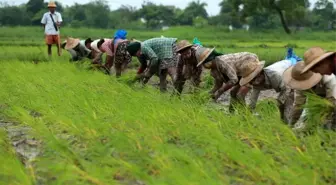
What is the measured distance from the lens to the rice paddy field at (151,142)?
2.48 metres

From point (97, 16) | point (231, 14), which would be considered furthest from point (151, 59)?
point (97, 16)

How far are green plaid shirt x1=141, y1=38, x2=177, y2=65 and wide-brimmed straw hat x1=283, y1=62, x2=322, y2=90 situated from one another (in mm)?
2376

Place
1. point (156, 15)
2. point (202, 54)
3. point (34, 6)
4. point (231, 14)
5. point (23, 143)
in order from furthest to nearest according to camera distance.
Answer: point (156, 15) < point (34, 6) < point (231, 14) < point (202, 54) < point (23, 143)

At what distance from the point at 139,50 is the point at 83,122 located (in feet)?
8.89

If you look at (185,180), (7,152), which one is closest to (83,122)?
(7,152)

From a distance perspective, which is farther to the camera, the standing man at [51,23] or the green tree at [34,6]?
the green tree at [34,6]

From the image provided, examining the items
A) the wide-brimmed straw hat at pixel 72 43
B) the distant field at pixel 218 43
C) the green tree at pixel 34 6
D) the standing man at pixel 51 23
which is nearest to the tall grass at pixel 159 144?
the wide-brimmed straw hat at pixel 72 43

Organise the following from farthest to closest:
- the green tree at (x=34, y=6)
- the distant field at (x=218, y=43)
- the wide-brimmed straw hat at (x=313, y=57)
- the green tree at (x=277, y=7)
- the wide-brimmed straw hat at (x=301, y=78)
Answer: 1. the green tree at (x=34, y=6)
2. the green tree at (x=277, y=7)
3. the distant field at (x=218, y=43)
4. the wide-brimmed straw hat at (x=301, y=78)
5. the wide-brimmed straw hat at (x=313, y=57)

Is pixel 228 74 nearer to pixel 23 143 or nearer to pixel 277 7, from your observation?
pixel 23 143

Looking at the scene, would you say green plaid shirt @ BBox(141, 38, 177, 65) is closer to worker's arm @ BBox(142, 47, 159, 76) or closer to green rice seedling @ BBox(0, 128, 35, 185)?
Answer: worker's arm @ BBox(142, 47, 159, 76)

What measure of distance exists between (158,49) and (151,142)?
3075 millimetres

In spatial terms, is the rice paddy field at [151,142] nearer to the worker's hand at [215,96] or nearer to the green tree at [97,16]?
the worker's hand at [215,96]

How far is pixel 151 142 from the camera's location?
118 inches

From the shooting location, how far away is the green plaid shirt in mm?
5902
